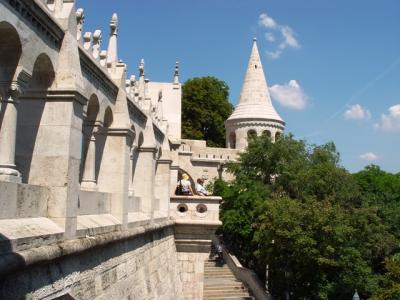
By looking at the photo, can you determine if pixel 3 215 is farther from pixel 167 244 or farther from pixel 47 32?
pixel 167 244

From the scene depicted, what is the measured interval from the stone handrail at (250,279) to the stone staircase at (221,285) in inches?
9.9

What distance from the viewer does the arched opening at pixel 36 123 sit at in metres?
5.95

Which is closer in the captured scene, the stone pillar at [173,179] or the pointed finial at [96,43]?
the pointed finial at [96,43]

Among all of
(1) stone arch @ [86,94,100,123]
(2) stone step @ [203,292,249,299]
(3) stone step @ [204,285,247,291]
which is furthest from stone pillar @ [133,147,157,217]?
(3) stone step @ [204,285,247,291]

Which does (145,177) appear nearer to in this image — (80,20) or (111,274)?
(111,274)

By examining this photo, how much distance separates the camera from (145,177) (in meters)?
12.1

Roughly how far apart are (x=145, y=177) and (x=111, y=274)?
441 cm

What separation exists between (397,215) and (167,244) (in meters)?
19.0

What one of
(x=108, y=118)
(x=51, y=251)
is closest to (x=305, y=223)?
(x=108, y=118)

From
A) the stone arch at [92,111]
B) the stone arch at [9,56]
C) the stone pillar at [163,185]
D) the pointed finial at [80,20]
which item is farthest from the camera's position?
the stone pillar at [163,185]

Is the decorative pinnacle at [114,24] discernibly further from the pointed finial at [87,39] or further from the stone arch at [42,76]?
the stone arch at [42,76]

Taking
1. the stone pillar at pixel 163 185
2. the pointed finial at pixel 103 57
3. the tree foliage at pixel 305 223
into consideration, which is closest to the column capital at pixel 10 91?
the pointed finial at pixel 103 57

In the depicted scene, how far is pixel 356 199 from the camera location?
86.4ft

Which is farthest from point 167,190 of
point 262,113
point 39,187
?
point 262,113
